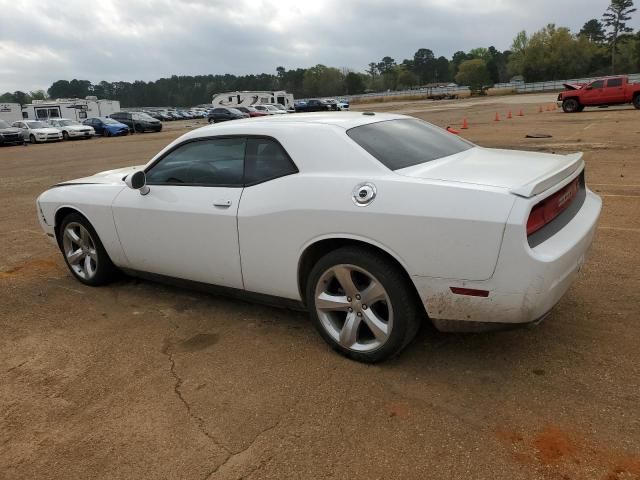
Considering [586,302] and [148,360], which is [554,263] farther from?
[148,360]

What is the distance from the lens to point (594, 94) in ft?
82.8

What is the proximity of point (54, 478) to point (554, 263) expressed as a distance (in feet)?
8.70

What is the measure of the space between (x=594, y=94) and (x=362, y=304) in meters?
26.7

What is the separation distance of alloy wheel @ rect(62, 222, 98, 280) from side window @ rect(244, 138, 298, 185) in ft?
6.49

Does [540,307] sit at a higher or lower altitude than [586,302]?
higher

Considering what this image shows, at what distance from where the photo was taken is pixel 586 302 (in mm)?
3893

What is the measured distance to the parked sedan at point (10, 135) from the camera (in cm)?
3038

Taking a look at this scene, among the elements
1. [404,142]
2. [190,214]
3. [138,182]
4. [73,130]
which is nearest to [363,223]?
[404,142]

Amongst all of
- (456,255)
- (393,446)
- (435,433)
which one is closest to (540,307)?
(456,255)

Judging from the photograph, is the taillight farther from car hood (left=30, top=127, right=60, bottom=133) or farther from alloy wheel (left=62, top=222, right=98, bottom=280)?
car hood (left=30, top=127, right=60, bottom=133)

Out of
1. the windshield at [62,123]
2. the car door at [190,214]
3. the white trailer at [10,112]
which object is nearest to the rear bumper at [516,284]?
the car door at [190,214]

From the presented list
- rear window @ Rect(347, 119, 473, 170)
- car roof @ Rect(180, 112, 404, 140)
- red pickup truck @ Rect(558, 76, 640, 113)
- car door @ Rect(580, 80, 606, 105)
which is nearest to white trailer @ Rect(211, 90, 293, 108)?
red pickup truck @ Rect(558, 76, 640, 113)

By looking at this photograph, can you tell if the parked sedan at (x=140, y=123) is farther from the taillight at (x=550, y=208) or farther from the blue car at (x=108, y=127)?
the taillight at (x=550, y=208)

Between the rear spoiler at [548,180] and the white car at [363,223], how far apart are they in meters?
0.01
